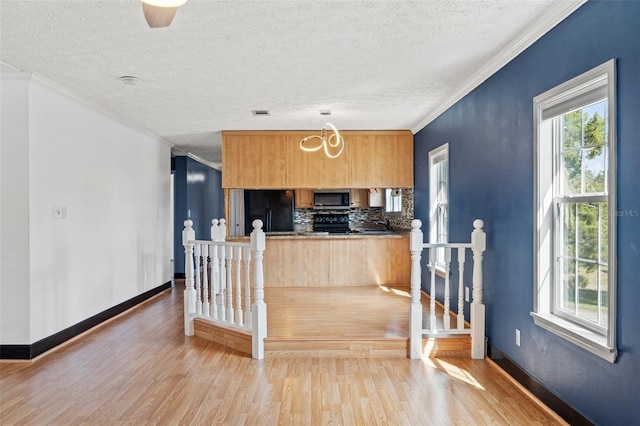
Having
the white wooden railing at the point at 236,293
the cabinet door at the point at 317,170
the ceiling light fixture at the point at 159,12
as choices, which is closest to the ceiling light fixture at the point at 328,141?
the cabinet door at the point at 317,170

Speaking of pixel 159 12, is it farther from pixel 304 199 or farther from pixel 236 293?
pixel 304 199

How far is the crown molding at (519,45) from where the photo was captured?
2575mm

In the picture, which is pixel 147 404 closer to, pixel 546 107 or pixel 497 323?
pixel 497 323

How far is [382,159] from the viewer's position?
6.75 m

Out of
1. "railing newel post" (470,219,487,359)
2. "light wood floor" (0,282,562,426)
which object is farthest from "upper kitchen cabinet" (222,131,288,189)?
"railing newel post" (470,219,487,359)

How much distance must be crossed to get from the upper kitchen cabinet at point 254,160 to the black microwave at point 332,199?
4.84 feet

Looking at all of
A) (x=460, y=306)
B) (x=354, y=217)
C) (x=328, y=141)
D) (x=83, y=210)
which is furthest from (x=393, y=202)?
(x=83, y=210)

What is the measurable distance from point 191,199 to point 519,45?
718 cm

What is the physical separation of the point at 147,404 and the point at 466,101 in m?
3.92

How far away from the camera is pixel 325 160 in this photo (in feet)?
22.1

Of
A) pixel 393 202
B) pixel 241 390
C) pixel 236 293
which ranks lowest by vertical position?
pixel 241 390

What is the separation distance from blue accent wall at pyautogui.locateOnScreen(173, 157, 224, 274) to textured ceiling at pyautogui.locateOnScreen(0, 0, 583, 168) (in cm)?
353

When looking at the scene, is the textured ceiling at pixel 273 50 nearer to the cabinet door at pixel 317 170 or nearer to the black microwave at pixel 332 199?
the cabinet door at pixel 317 170

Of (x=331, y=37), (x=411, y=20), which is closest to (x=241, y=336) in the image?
(x=331, y=37)
